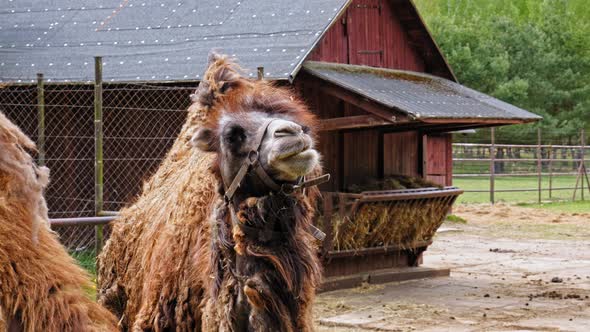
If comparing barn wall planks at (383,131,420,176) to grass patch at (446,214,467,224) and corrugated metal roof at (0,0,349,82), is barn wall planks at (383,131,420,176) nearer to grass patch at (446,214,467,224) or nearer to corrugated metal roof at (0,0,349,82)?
corrugated metal roof at (0,0,349,82)

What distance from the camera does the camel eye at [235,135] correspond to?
14.6 ft

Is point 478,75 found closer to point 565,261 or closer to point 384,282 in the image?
point 565,261

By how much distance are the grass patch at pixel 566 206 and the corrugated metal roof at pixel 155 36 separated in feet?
51.9

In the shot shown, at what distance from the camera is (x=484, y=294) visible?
39.0 ft

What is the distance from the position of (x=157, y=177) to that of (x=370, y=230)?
696cm

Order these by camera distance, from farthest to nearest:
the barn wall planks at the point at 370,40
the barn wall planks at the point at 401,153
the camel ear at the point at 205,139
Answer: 1. the barn wall planks at the point at 401,153
2. the barn wall planks at the point at 370,40
3. the camel ear at the point at 205,139

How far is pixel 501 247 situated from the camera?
17875 millimetres

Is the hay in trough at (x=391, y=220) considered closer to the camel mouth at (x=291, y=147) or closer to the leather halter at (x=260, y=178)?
the leather halter at (x=260, y=178)

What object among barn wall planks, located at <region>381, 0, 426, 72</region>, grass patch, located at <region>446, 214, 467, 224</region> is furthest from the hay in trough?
grass patch, located at <region>446, 214, 467, 224</region>

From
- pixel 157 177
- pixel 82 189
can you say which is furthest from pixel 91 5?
pixel 157 177

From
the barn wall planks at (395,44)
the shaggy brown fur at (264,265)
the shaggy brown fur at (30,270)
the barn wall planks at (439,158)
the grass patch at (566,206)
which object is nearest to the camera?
the shaggy brown fur at (30,270)

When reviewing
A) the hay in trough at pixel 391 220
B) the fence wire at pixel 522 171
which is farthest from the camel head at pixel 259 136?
the fence wire at pixel 522 171

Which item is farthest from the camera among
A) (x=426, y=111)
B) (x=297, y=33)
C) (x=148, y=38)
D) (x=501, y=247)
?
(x=501, y=247)

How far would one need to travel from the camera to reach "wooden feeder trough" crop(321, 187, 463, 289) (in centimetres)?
1193
